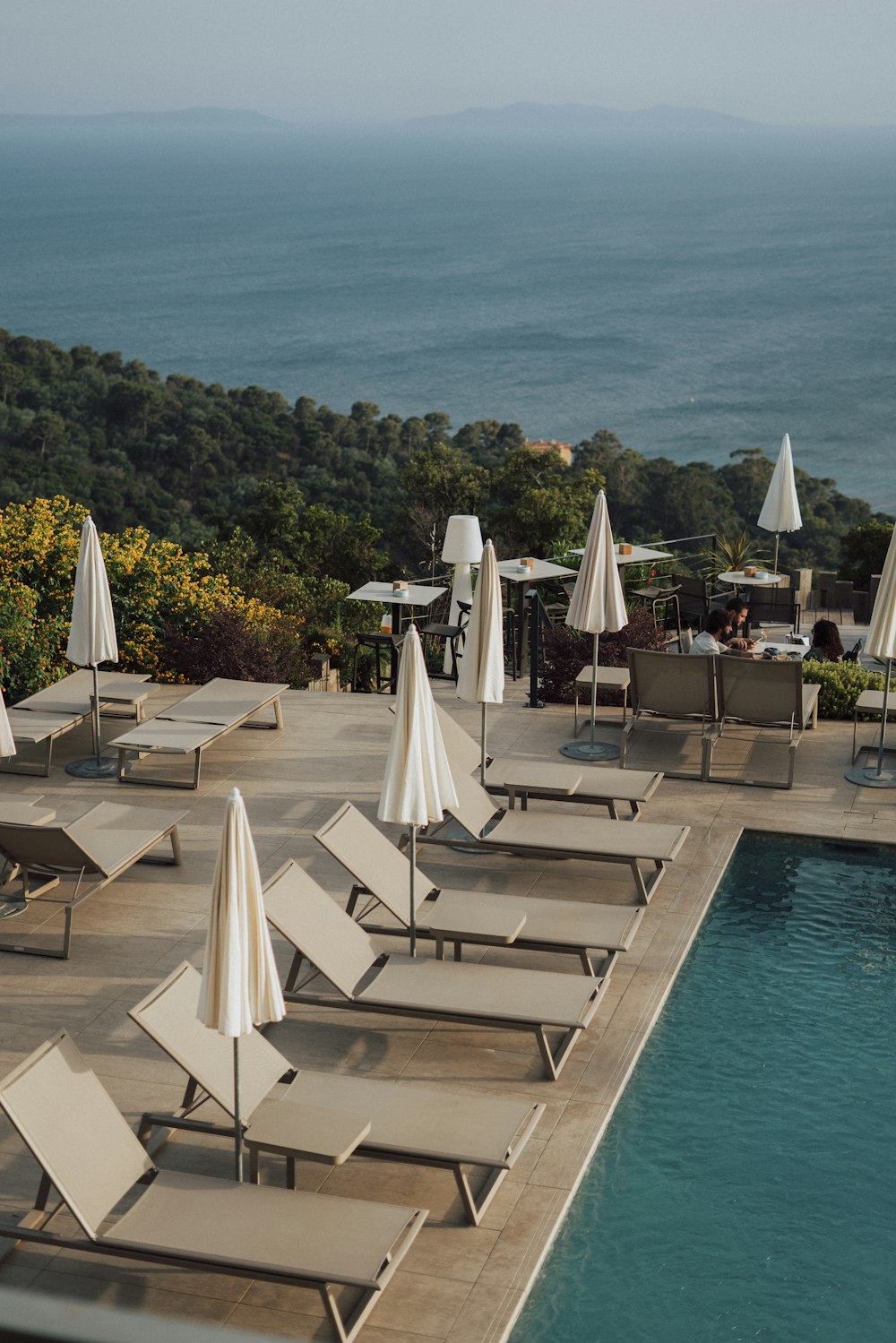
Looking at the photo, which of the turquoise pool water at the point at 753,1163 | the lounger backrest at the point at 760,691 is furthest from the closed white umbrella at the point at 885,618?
the turquoise pool water at the point at 753,1163

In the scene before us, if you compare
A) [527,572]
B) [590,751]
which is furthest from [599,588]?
[527,572]

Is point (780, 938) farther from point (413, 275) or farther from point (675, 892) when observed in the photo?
point (413, 275)

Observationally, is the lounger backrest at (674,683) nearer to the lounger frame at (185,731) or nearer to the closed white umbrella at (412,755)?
the lounger frame at (185,731)

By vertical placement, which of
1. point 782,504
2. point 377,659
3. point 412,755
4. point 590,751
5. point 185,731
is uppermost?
point 412,755

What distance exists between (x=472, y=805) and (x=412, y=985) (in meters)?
2.09

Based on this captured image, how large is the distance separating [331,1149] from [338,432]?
4983 centimetres

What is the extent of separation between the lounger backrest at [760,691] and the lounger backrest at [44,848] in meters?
4.46

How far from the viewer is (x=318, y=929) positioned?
250 inches

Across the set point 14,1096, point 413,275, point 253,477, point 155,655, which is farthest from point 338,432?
point 413,275

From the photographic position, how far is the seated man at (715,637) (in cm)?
1077

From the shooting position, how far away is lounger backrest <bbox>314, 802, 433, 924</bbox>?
6.95 m

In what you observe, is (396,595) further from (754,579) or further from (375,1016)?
(375,1016)

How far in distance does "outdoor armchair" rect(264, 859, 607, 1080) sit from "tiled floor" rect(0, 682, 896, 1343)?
181mm

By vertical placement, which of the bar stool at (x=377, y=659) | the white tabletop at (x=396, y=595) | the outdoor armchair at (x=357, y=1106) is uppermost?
the white tabletop at (x=396, y=595)
